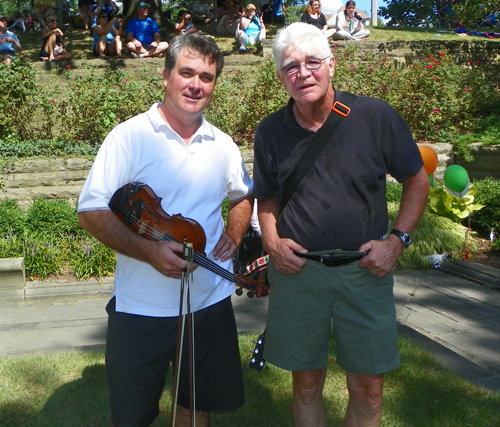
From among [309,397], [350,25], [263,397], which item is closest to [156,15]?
[350,25]

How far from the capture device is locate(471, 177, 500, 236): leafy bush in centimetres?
759

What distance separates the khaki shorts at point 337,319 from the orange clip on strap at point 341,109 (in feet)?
2.21

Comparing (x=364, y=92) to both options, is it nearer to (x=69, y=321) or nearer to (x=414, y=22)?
(x=69, y=321)

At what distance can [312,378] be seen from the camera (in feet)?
9.21

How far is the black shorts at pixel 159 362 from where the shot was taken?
2.51 metres

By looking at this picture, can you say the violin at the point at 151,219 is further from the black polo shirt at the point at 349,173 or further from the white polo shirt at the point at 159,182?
the black polo shirt at the point at 349,173

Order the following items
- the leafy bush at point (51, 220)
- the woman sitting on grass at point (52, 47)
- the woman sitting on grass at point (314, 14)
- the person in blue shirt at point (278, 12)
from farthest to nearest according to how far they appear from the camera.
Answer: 1. the person in blue shirt at point (278, 12)
2. the woman sitting on grass at point (314, 14)
3. the woman sitting on grass at point (52, 47)
4. the leafy bush at point (51, 220)

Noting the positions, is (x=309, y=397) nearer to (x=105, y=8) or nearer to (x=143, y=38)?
(x=143, y=38)

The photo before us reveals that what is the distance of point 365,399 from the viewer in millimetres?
2713

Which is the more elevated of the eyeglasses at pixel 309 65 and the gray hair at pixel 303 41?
the gray hair at pixel 303 41

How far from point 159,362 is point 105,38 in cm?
1215

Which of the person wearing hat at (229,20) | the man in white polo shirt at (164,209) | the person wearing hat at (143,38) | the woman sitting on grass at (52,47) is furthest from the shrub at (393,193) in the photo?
the person wearing hat at (229,20)

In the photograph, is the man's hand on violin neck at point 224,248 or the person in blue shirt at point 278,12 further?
the person in blue shirt at point 278,12

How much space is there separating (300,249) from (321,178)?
1.10 feet
